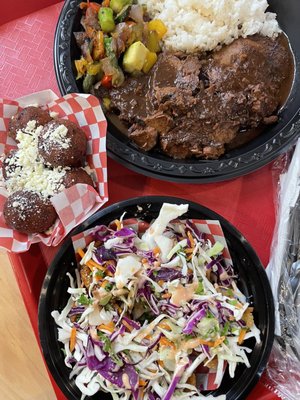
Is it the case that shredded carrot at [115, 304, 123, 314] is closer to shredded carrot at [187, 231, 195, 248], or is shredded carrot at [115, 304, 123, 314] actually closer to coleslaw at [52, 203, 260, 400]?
coleslaw at [52, 203, 260, 400]

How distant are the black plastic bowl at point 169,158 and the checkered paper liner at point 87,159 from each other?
0.28 ft

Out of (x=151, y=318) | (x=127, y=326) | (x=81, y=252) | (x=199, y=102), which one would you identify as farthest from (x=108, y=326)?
(x=199, y=102)

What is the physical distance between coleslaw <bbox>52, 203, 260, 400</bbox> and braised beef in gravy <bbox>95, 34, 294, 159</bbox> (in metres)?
0.48

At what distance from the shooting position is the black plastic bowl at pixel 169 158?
238 centimetres

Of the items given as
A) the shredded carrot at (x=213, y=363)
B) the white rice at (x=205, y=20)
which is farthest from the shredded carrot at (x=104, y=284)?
the white rice at (x=205, y=20)

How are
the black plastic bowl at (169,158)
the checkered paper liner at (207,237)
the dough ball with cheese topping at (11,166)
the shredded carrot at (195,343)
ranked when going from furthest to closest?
1. the black plastic bowl at (169,158)
2. the dough ball with cheese topping at (11,166)
3. the checkered paper liner at (207,237)
4. the shredded carrot at (195,343)

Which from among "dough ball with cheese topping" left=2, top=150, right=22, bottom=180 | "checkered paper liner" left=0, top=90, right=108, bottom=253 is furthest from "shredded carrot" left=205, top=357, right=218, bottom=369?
"dough ball with cheese topping" left=2, top=150, right=22, bottom=180

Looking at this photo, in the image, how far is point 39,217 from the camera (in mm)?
2141

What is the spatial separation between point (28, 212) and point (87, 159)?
0.40 metres

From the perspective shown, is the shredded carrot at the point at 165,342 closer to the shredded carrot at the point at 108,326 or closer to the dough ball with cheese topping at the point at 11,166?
the shredded carrot at the point at 108,326

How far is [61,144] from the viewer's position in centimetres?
217

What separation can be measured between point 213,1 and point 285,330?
1645mm

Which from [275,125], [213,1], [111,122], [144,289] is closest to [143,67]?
[111,122]

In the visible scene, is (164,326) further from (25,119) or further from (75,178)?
(25,119)
